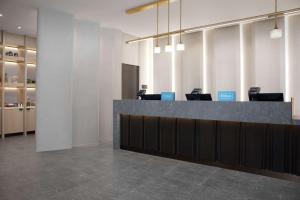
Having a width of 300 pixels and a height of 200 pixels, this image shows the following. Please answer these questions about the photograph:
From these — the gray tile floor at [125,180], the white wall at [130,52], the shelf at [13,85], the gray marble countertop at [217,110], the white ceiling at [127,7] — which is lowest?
the gray tile floor at [125,180]

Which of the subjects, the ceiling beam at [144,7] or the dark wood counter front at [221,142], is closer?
the dark wood counter front at [221,142]

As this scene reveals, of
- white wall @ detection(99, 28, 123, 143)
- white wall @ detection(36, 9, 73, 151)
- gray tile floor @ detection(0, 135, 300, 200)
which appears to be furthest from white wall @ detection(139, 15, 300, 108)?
white wall @ detection(36, 9, 73, 151)

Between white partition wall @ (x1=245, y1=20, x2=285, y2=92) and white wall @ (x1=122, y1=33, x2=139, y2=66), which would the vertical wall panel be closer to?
white wall @ (x1=122, y1=33, x2=139, y2=66)

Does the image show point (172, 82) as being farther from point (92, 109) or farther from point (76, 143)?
point (76, 143)

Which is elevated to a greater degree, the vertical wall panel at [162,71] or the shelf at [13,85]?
the vertical wall panel at [162,71]

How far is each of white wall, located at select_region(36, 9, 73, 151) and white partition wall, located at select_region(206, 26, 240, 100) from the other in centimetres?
445

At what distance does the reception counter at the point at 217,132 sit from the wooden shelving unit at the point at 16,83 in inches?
180

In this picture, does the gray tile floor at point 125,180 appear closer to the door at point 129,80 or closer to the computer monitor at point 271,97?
the computer monitor at point 271,97

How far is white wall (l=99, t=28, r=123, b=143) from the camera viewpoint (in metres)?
7.52

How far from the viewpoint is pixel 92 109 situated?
6.93 metres

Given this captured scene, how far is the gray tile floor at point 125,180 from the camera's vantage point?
3.19m

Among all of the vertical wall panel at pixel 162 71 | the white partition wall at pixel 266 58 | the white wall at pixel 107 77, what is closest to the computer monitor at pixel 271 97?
the white partition wall at pixel 266 58

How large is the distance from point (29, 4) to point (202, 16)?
455 cm

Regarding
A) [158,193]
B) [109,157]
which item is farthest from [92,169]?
[158,193]
